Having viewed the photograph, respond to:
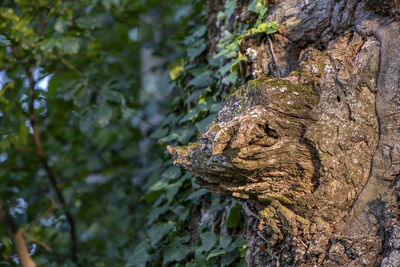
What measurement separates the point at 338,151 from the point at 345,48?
325 millimetres

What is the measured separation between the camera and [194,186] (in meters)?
1.81

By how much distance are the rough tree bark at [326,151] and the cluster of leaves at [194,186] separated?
13.0 inches

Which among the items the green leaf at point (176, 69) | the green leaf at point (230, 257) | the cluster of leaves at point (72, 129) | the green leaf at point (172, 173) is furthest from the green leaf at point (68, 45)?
the green leaf at point (230, 257)

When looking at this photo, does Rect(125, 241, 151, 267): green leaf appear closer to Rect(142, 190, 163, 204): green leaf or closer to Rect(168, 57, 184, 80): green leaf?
Rect(142, 190, 163, 204): green leaf

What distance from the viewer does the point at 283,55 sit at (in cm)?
142

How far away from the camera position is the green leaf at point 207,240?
4.93 ft

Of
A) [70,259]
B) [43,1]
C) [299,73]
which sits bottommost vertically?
[70,259]

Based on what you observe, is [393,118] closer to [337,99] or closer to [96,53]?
[337,99]

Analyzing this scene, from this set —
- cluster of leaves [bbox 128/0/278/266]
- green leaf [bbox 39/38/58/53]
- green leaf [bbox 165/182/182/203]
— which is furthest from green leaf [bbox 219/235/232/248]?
green leaf [bbox 39/38/58/53]

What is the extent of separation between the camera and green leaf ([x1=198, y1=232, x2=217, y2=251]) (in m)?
1.50

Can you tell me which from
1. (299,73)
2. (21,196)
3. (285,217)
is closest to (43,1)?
(21,196)

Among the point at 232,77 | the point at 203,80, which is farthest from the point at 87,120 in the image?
the point at 232,77

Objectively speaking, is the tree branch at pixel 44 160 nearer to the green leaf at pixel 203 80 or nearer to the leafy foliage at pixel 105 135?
the leafy foliage at pixel 105 135

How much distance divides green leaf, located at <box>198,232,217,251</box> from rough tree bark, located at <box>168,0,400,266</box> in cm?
39
